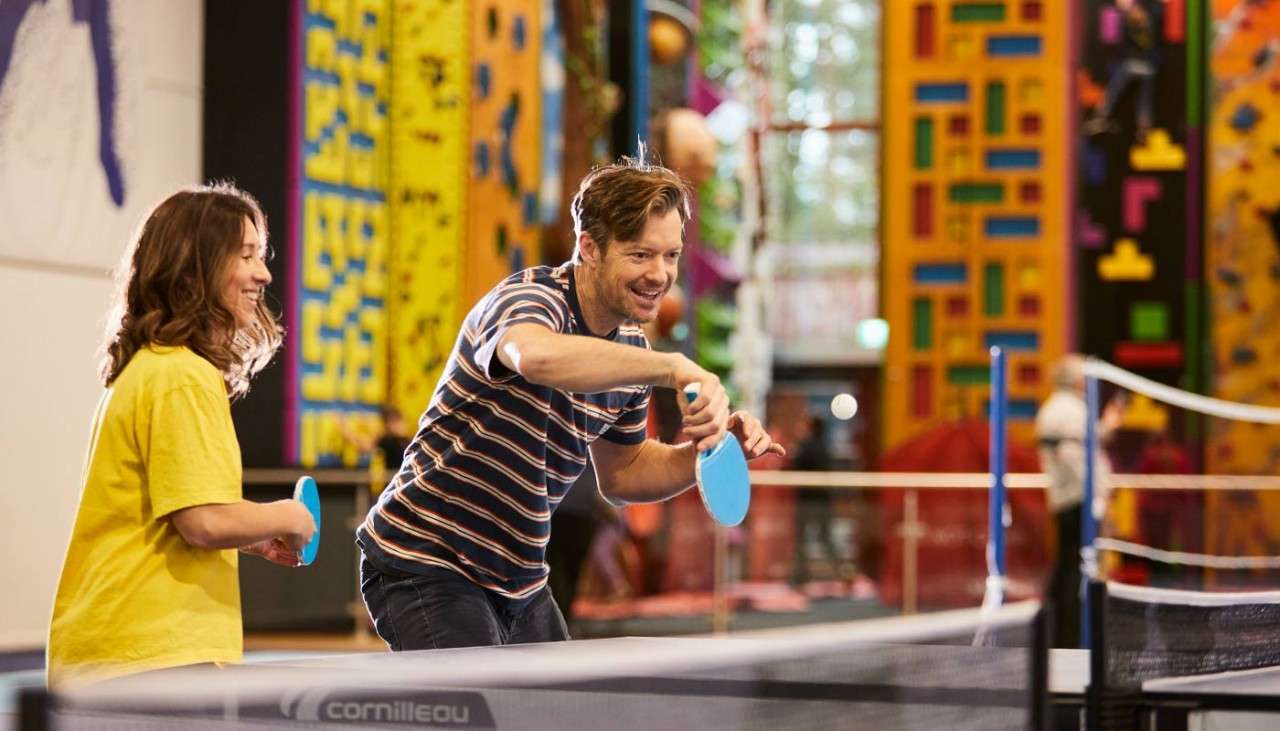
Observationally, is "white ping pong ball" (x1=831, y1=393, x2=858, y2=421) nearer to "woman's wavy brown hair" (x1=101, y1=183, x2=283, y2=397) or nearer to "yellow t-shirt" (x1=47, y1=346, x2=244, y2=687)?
"woman's wavy brown hair" (x1=101, y1=183, x2=283, y2=397)

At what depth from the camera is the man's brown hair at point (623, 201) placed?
3.42 meters

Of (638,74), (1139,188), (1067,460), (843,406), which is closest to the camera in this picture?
(1067,460)

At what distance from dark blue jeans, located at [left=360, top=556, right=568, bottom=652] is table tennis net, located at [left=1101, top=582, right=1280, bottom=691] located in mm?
1134

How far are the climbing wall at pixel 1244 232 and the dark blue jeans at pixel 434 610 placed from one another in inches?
498

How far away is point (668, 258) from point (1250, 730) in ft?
4.39

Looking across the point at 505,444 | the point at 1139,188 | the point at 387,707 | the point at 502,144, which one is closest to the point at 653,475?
the point at 505,444

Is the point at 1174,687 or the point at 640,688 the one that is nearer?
the point at 640,688

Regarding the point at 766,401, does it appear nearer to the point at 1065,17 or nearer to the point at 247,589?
the point at 1065,17

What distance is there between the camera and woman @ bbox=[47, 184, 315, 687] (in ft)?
9.59

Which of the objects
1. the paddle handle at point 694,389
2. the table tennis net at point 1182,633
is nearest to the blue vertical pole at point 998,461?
the table tennis net at point 1182,633

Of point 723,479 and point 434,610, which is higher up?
point 723,479

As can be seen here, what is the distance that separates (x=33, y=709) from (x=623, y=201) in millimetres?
2052

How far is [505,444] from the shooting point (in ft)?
11.6

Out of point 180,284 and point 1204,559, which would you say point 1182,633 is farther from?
point 1204,559
